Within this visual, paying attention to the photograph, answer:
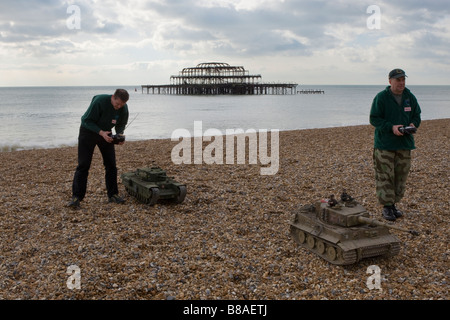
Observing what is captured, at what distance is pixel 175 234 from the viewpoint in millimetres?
5848

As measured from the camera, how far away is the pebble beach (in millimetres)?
4250

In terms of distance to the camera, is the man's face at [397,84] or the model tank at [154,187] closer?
the man's face at [397,84]

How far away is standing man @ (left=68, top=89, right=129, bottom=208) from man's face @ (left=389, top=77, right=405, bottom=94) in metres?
4.09

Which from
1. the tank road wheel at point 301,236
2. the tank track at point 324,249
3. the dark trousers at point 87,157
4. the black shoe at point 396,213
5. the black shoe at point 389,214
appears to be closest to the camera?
the tank track at point 324,249

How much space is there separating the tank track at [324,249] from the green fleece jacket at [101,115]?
11.5 ft

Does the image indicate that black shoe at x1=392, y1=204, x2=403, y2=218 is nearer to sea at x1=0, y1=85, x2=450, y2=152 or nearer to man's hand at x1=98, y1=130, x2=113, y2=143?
man's hand at x1=98, y1=130, x2=113, y2=143

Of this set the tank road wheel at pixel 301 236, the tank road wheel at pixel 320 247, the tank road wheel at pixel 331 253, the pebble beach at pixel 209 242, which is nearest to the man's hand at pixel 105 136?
the pebble beach at pixel 209 242

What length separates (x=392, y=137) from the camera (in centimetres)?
608

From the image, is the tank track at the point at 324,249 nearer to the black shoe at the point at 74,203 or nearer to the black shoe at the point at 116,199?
the black shoe at the point at 116,199

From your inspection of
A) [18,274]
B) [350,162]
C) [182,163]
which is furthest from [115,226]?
[350,162]

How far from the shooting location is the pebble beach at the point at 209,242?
13.9ft

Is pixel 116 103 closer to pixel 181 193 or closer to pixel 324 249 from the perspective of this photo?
pixel 181 193

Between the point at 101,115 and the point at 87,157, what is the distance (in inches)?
29.6
